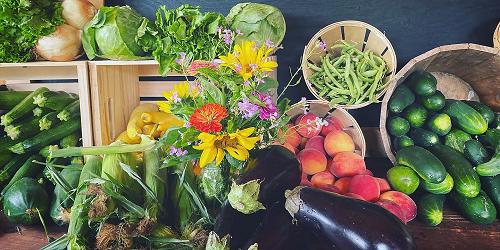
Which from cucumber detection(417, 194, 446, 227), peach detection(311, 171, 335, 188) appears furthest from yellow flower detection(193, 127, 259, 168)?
cucumber detection(417, 194, 446, 227)

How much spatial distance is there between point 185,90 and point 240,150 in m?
0.21

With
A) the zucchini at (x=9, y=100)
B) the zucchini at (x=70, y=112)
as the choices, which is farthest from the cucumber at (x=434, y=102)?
the zucchini at (x=9, y=100)

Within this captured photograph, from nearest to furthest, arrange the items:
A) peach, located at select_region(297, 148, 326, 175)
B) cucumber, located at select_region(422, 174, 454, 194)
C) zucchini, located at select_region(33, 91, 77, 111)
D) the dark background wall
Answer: cucumber, located at select_region(422, 174, 454, 194), peach, located at select_region(297, 148, 326, 175), zucchini, located at select_region(33, 91, 77, 111), the dark background wall

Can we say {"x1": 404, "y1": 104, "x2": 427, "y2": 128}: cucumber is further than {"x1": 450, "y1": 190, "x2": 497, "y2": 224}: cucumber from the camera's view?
Yes

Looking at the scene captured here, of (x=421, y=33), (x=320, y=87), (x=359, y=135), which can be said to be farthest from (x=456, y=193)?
(x=421, y=33)

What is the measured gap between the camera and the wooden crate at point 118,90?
1304 mm

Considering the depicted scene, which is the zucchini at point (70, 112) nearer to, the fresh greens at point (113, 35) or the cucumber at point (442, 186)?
the fresh greens at point (113, 35)

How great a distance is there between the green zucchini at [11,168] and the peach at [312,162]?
1.06 m

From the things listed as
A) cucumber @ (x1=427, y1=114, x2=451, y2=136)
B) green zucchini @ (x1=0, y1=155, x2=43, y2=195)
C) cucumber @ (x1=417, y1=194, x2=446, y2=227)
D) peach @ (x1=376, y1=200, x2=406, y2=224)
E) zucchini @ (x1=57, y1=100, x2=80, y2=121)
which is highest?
cucumber @ (x1=427, y1=114, x2=451, y2=136)

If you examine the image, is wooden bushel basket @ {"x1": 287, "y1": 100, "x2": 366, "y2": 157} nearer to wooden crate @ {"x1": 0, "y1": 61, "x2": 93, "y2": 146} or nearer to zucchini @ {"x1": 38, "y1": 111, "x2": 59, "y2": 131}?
wooden crate @ {"x1": 0, "y1": 61, "x2": 93, "y2": 146}

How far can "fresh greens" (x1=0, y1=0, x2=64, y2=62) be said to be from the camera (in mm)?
1226

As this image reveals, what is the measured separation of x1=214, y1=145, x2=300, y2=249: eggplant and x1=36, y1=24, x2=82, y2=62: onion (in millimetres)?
846

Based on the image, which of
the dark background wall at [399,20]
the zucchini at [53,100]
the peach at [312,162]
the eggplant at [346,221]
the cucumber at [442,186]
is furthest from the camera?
the dark background wall at [399,20]

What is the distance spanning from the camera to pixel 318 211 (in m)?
0.79
